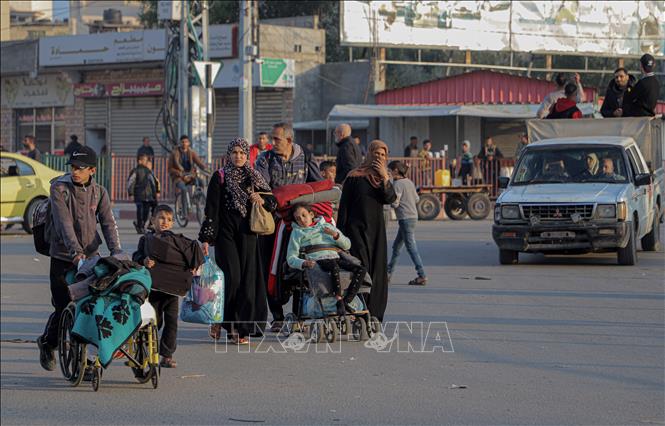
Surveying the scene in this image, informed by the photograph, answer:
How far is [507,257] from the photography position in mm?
17156

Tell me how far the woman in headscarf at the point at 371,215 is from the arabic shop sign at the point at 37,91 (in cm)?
3675

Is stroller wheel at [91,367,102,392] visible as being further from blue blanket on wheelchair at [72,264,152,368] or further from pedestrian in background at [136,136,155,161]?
pedestrian in background at [136,136,155,161]

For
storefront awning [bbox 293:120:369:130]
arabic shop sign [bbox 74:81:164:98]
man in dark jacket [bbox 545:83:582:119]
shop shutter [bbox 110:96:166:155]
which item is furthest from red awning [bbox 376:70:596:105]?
man in dark jacket [bbox 545:83:582:119]

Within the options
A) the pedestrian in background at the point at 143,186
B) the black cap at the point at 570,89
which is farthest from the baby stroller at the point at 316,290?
the pedestrian in background at the point at 143,186

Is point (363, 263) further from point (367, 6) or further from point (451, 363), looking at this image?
point (367, 6)

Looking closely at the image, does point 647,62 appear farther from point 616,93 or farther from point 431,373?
point 431,373

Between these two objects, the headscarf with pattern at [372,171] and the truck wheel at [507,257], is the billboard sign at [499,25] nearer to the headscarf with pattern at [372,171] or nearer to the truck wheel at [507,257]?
the truck wheel at [507,257]

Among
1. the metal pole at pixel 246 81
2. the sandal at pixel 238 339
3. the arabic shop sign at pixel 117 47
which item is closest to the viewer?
the sandal at pixel 238 339

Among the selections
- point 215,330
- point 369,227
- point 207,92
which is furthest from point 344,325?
point 207,92

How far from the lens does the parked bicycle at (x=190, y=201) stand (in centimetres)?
2373

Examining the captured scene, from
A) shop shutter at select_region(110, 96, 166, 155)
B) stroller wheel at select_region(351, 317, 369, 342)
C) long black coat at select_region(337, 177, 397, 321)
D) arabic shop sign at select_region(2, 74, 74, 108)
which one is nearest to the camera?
stroller wheel at select_region(351, 317, 369, 342)

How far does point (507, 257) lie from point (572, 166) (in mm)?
1631

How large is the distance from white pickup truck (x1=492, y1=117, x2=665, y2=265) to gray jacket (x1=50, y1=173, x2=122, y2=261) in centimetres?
860

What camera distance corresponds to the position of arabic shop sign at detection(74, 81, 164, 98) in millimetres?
42594
